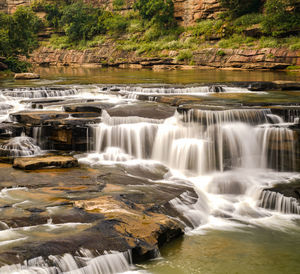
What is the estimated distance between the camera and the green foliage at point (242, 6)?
1544 inches

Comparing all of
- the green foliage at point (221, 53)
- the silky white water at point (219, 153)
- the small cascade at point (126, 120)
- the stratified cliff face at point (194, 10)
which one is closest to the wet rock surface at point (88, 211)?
the silky white water at point (219, 153)

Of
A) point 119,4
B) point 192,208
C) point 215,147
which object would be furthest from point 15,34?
point 119,4

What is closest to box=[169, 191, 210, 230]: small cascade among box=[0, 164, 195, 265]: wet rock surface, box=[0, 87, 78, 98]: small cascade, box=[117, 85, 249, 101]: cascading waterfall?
box=[0, 164, 195, 265]: wet rock surface

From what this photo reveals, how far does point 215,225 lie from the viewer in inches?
331

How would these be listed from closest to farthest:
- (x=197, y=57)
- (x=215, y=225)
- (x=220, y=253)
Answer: (x=220, y=253)
(x=215, y=225)
(x=197, y=57)

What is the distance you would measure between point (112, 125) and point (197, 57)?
2627 centimetres

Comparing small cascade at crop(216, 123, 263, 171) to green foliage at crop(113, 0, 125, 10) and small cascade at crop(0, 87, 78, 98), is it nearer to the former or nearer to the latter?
small cascade at crop(0, 87, 78, 98)

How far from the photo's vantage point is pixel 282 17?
Answer: 3362cm

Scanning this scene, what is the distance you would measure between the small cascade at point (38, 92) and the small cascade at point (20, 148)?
5707mm

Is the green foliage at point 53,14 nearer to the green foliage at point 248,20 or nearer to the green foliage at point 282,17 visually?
the green foliage at point 248,20

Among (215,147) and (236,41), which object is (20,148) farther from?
(236,41)

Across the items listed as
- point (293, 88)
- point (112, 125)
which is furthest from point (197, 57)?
point (112, 125)

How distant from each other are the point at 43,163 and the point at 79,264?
4.81 metres

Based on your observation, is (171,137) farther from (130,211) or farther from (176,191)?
(130,211)
